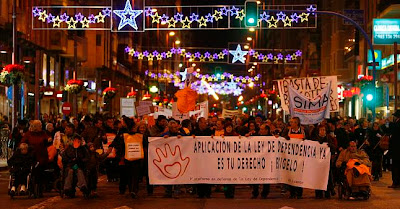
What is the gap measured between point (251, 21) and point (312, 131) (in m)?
9.97

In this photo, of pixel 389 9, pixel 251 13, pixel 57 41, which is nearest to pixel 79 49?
pixel 57 41

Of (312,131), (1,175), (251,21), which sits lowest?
(1,175)

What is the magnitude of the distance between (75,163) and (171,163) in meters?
2.09

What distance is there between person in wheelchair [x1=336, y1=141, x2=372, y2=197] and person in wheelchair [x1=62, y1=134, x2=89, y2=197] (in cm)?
545

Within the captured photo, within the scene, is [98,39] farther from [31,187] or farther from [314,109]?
[31,187]

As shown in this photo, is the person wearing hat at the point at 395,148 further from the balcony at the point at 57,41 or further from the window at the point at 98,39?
the window at the point at 98,39

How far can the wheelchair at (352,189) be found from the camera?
16.0 meters

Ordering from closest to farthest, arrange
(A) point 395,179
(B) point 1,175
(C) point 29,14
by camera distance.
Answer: (A) point 395,179 → (B) point 1,175 → (C) point 29,14

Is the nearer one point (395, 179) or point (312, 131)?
point (312, 131)

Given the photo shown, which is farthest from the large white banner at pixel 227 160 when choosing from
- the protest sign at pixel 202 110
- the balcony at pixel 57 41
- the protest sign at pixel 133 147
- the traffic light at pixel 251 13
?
the balcony at pixel 57 41

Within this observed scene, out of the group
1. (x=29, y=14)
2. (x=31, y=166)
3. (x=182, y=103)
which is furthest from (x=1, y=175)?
(x=29, y=14)

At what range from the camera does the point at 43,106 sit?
5038cm

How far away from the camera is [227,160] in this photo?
54.6 feet

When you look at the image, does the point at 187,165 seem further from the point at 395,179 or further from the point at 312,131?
the point at 395,179
